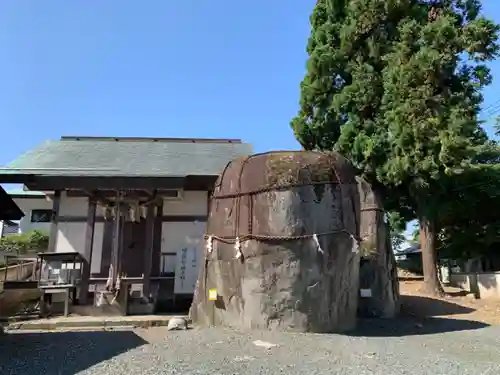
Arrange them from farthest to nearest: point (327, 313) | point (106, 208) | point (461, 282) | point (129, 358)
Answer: point (461, 282) → point (106, 208) → point (327, 313) → point (129, 358)

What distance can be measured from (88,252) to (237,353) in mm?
5026

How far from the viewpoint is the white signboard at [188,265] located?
9953mm

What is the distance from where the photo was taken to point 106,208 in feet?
33.3

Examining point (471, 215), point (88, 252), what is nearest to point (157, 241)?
point (88, 252)

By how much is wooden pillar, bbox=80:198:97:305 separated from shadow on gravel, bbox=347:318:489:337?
5709 mm

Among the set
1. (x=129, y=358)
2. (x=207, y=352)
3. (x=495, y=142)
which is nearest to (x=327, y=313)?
(x=207, y=352)

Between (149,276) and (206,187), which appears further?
(206,187)

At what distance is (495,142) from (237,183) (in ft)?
52.6

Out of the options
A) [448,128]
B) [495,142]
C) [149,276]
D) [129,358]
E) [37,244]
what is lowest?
[129,358]

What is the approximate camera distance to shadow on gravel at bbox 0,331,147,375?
5219 millimetres

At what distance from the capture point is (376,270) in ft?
35.5

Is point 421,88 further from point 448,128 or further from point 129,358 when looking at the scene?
point 129,358

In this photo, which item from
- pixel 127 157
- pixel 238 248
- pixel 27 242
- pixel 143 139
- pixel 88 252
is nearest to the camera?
pixel 238 248

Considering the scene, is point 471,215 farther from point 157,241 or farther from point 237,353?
point 237,353
